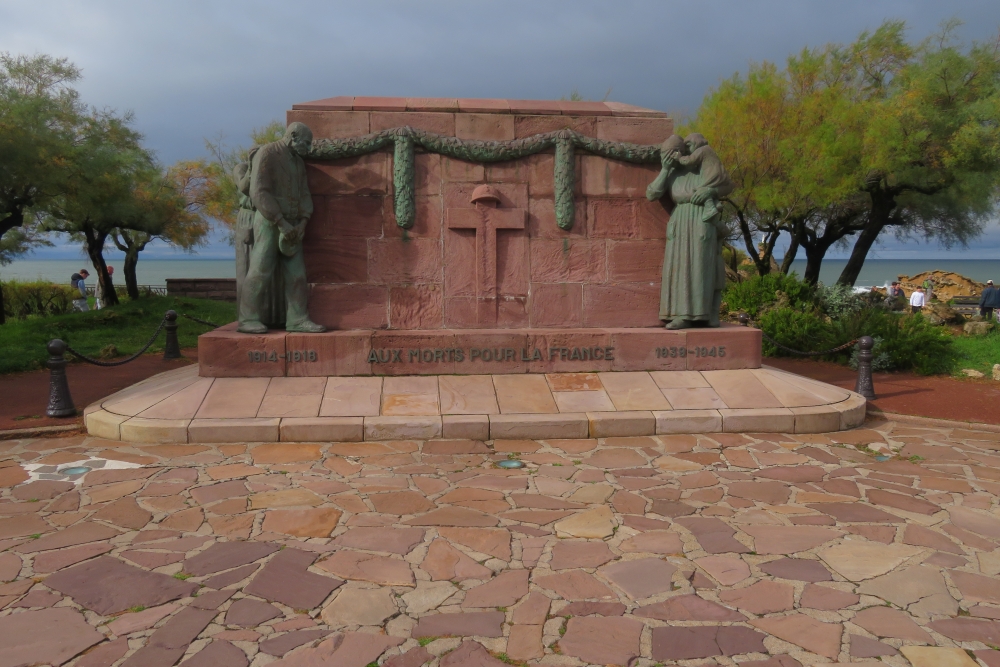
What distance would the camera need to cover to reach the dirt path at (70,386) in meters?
7.35

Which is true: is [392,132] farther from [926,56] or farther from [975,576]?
[926,56]

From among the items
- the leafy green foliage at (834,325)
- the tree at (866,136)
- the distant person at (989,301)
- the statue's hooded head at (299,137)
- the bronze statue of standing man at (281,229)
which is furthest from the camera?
the distant person at (989,301)

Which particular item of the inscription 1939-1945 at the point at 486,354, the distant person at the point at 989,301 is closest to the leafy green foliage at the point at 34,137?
the inscription 1939-1945 at the point at 486,354

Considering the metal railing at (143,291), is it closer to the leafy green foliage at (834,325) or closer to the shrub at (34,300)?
the shrub at (34,300)

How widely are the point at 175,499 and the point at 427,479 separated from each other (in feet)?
5.95

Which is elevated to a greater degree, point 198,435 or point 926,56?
point 926,56

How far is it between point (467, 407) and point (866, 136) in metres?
15.1

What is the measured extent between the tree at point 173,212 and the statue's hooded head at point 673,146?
20134 millimetres

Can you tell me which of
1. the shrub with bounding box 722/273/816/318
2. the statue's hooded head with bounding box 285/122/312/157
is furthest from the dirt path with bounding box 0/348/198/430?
the shrub with bounding box 722/273/816/318

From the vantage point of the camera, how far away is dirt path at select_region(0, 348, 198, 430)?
24.1ft

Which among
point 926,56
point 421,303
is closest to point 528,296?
point 421,303

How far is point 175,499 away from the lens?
4926 mm

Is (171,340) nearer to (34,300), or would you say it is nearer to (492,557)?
(492,557)

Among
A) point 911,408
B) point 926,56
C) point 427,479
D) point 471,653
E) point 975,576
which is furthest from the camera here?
point 926,56
